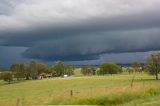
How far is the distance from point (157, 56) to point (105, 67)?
2704 inches

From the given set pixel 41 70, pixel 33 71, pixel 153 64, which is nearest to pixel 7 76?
pixel 33 71

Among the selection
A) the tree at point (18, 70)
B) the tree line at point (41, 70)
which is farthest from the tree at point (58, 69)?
the tree at point (18, 70)

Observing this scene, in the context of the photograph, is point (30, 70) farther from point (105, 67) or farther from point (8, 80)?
point (105, 67)

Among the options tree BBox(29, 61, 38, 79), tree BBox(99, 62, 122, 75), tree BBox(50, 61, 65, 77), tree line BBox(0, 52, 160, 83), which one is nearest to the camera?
tree line BBox(0, 52, 160, 83)

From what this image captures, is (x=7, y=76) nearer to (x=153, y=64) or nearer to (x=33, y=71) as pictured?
(x=33, y=71)

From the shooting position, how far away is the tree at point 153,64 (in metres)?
108

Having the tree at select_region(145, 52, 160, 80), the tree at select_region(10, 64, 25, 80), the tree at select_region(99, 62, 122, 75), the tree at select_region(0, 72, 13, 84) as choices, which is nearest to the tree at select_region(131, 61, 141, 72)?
the tree at select_region(99, 62, 122, 75)

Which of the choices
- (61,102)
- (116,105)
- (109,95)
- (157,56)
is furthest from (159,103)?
(157,56)

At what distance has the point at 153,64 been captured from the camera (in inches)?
4267

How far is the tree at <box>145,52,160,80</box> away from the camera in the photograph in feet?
355

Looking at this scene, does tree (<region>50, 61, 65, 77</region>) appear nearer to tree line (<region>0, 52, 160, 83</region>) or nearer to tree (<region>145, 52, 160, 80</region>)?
tree line (<region>0, 52, 160, 83</region>)

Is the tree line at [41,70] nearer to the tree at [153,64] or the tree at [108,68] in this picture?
the tree at [108,68]

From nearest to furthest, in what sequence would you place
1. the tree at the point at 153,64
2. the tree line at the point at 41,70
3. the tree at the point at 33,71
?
the tree at the point at 153,64 → the tree line at the point at 41,70 → the tree at the point at 33,71

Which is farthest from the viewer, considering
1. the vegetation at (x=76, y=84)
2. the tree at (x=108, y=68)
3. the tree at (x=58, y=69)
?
the tree at (x=58, y=69)
